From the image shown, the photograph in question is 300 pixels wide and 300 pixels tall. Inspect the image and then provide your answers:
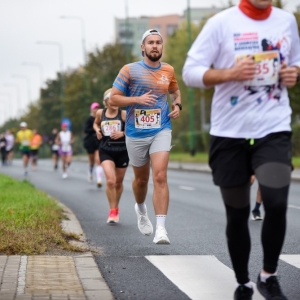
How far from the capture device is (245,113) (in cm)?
555

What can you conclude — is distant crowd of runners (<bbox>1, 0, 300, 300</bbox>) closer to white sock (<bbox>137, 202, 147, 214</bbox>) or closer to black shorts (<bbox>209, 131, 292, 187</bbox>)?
black shorts (<bbox>209, 131, 292, 187</bbox>)

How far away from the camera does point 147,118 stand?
353 inches

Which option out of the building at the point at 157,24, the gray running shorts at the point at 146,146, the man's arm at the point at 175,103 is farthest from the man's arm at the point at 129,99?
the building at the point at 157,24

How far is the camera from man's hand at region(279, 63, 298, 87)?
5512 mm

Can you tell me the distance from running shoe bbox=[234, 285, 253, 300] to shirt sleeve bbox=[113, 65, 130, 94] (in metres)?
3.71

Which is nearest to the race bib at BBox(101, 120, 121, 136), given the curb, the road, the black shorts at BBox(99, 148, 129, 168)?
the black shorts at BBox(99, 148, 129, 168)

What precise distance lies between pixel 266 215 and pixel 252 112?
1.98 ft

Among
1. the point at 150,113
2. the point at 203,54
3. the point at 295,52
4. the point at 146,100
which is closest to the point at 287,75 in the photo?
the point at 295,52

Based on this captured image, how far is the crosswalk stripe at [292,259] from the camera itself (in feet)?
26.0

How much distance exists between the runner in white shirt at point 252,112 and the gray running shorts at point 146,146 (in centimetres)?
337

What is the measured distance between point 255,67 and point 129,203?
35.2ft

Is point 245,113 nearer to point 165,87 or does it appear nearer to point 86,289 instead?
point 86,289

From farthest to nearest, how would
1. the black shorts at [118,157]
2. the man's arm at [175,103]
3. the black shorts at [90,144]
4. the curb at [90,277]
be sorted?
the black shorts at [90,144]
the black shorts at [118,157]
the man's arm at [175,103]
the curb at [90,277]

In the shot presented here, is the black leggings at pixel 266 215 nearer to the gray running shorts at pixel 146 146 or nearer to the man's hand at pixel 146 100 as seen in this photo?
the man's hand at pixel 146 100
